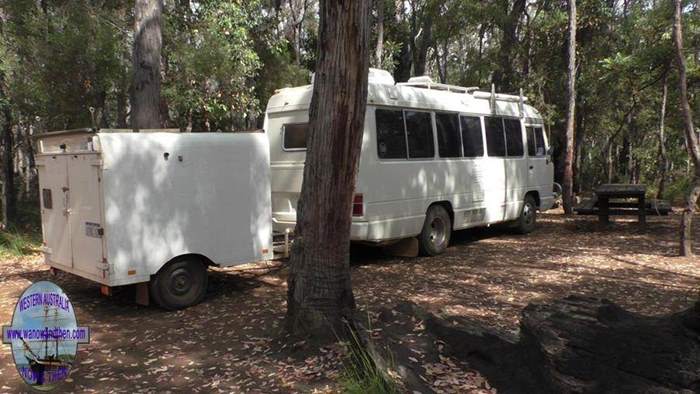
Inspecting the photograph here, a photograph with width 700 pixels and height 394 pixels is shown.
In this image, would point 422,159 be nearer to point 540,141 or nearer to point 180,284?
point 180,284

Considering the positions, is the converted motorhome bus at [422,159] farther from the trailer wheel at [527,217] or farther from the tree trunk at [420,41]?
the tree trunk at [420,41]

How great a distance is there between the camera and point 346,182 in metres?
4.79

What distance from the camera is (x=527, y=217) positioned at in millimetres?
12109

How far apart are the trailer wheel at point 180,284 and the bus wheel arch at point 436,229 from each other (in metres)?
3.93

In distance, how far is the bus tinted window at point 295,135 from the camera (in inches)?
Answer: 336

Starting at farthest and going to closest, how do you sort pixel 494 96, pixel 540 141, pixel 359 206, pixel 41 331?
pixel 540 141 → pixel 494 96 → pixel 359 206 → pixel 41 331

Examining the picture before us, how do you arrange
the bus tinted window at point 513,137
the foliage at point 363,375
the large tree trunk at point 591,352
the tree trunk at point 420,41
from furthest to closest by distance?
1. the tree trunk at point 420,41
2. the bus tinted window at point 513,137
3. the foliage at point 363,375
4. the large tree trunk at point 591,352

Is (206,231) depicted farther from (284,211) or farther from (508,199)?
(508,199)

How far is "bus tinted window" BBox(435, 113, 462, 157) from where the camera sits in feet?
31.0

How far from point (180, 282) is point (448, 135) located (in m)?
5.24

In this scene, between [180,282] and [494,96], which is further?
[494,96]


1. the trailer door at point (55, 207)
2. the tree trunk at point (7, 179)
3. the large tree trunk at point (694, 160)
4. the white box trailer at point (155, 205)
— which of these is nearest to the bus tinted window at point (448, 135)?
the white box trailer at point (155, 205)

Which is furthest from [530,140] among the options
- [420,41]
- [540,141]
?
[420,41]

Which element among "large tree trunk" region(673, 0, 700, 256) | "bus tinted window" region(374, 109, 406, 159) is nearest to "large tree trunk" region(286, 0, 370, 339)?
"bus tinted window" region(374, 109, 406, 159)
